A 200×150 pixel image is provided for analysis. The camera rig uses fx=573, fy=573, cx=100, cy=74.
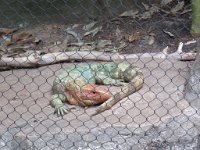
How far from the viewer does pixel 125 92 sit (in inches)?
152

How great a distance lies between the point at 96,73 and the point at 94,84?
13 cm

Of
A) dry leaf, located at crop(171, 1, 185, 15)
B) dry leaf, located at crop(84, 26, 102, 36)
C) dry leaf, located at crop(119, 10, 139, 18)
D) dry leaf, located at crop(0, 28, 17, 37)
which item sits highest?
dry leaf, located at crop(171, 1, 185, 15)

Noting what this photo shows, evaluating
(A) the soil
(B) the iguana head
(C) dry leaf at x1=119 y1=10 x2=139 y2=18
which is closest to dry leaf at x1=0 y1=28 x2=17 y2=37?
(A) the soil

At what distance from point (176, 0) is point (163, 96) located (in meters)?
1.83

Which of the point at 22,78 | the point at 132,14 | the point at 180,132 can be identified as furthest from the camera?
the point at 132,14

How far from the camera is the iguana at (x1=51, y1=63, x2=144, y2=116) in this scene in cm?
379

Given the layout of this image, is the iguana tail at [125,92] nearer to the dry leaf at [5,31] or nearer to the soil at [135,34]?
the soil at [135,34]

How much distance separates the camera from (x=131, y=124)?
3508 mm

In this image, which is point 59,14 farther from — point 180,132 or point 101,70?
point 180,132

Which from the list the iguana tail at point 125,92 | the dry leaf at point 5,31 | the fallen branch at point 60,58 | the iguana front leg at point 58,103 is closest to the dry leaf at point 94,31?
the fallen branch at point 60,58

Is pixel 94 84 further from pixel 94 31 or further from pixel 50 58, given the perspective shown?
pixel 94 31

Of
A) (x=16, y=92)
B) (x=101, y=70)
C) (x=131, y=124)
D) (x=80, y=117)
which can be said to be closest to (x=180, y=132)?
(x=131, y=124)

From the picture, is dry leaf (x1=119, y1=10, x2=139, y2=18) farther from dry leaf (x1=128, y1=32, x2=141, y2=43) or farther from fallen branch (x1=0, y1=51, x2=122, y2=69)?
fallen branch (x1=0, y1=51, x2=122, y2=69)

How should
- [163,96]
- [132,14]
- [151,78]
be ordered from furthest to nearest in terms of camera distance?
[132,14], [151,78], [163,96]
